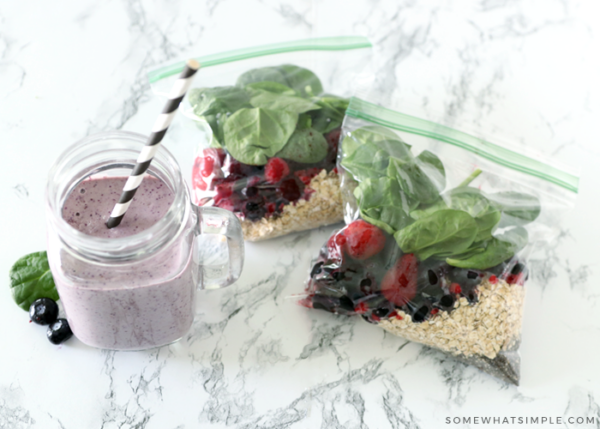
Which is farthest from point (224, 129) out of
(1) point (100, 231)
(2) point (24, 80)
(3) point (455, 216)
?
(2) point (24, 80)

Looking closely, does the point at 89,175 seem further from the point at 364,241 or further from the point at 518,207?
the point at 518,207

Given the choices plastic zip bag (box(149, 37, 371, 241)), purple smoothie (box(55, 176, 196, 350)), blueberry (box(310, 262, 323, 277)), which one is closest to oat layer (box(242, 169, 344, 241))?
plastic zip bag (box(149, 37, 371, 241))

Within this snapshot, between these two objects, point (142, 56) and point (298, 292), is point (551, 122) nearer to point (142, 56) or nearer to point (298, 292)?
point (298, 292)

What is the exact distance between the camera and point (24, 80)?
1376mm

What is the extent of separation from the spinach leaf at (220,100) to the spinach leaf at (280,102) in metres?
0.02

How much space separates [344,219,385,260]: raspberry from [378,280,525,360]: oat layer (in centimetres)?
11

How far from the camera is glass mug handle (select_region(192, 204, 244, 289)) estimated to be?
3.27 feet

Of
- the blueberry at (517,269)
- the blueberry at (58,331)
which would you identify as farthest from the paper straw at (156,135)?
the blueberry at (517,269)

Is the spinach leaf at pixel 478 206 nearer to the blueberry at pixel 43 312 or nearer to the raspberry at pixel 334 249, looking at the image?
the raspberry at pixel 334 249

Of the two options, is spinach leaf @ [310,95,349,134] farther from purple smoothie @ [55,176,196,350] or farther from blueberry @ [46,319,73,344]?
blueberry @ [46,319,73,344]

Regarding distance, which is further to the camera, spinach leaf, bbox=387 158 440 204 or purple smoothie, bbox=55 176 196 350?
spinach leaf, bbox=387 158 440 204

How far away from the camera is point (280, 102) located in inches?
45.7

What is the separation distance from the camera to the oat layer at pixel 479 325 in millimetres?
1057

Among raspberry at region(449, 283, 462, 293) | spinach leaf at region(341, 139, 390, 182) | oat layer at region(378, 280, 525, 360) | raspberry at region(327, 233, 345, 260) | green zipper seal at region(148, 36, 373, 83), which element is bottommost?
oat layer at region(378, 280, 525, 360)
